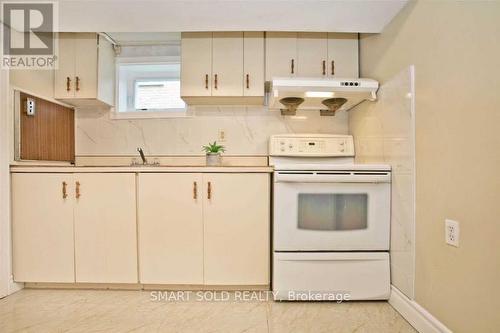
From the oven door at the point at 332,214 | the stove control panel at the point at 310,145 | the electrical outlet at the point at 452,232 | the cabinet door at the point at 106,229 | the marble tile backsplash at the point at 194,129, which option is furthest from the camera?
the marble tile backsplash at the point at 194,129

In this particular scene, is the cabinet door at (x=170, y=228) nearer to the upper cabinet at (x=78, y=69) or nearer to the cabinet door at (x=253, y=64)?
the cabinet door at (x=253, y=64)

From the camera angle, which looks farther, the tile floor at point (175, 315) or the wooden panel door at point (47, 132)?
the wooden panel door at point (47, 132)

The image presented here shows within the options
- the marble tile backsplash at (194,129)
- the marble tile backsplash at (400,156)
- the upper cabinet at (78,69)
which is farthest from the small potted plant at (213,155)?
the marble tile backsplash at (400,156)

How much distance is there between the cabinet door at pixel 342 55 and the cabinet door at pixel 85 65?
6.37 ft

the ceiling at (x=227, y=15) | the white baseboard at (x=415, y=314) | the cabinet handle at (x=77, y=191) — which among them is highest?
the ceiling at (x=227, y=15)

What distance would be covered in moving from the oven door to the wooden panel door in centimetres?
179

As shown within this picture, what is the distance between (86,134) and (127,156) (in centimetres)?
44

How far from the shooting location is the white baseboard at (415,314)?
1357 mm

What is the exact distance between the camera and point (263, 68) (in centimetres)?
222

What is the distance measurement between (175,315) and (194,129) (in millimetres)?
1510

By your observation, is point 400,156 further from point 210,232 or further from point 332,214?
point 210,232

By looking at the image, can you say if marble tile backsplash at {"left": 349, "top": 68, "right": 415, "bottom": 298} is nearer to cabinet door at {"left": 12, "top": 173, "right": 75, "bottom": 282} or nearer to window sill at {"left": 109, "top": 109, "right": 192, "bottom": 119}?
window sill at {"left": 109, "top": 109, "right": 192, "bottom": 119}

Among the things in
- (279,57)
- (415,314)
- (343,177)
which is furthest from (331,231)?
(279,57)

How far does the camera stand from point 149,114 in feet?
8.32
